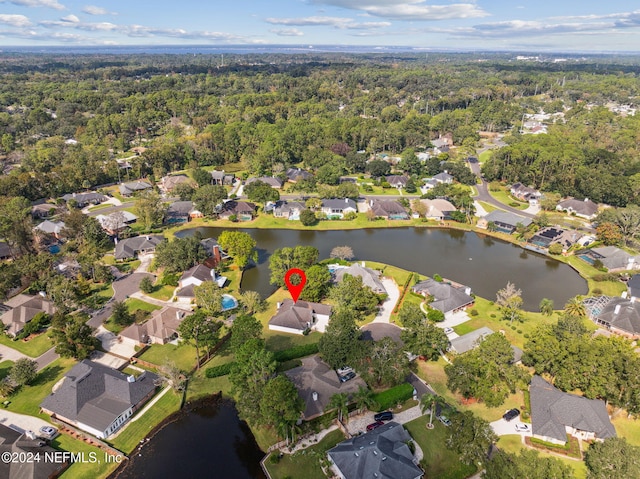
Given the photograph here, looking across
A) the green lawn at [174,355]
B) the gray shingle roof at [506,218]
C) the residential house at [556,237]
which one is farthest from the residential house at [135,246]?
the residential house at [556,237]

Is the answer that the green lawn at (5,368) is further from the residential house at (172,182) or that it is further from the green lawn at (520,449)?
the residential house at (172,182)

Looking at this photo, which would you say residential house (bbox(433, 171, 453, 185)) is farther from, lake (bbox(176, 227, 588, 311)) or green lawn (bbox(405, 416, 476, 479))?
green lawn (bbox(405, 416, 476, 479))

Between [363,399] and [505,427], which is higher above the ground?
[363,399]

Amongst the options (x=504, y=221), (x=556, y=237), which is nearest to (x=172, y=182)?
(x=504, y=221)

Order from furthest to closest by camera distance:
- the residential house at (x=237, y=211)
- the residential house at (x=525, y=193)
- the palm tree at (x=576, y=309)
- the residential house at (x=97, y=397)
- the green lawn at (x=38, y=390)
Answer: the residential house at (x=525, y=193) → the residential house at (x=237, y=211) → the palm tree at (x=576, y=309) → the green lawn at (x=38, y=390) → the residential house at (x=97, y=397)

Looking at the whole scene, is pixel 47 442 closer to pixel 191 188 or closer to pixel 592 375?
pixel 592 375

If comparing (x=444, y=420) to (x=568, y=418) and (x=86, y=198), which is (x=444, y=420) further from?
(x=86, y=198)
